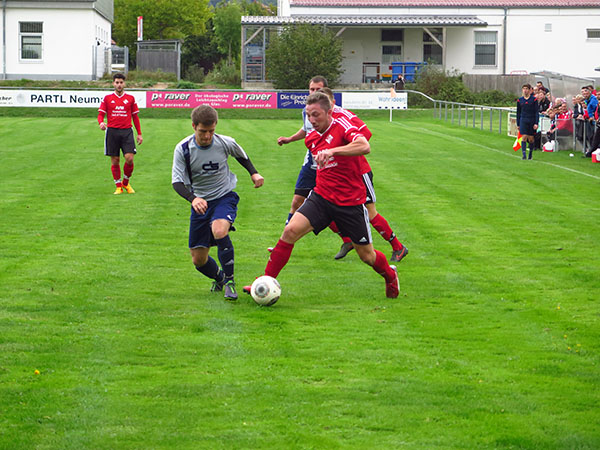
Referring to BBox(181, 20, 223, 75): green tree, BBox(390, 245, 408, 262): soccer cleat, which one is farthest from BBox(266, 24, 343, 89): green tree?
BBox(181, 20, 223, 75): green tree

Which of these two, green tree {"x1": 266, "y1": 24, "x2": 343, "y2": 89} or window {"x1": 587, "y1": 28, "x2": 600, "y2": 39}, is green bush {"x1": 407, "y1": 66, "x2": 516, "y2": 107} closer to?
green tree {"x1": 266, "y1": 24, "x2": 343, "y2": 89}

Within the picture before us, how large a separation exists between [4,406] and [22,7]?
173 feet

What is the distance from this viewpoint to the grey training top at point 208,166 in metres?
8.59

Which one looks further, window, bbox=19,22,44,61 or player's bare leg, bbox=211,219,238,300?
window, bbox=19,22,44,61

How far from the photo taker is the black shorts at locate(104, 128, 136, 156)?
17.0 m

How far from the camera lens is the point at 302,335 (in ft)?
24.3

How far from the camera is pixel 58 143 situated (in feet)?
89.0

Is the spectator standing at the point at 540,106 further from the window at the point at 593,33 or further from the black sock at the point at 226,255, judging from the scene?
the window at the point at 593,33

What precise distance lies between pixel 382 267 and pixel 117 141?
31.3 feet

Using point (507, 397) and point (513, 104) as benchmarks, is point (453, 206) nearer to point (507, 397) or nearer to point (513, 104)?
point (507, 397)

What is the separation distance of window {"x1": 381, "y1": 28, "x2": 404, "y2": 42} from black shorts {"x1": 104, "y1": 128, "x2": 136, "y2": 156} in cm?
4443

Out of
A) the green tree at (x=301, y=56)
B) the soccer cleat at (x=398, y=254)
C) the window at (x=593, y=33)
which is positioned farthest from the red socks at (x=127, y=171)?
the window at (x=593, y=33)

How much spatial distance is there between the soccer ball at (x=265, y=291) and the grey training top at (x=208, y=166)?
1011 millimetres

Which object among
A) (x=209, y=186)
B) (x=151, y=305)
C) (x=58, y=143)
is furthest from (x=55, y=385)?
(x=58, y=143)
